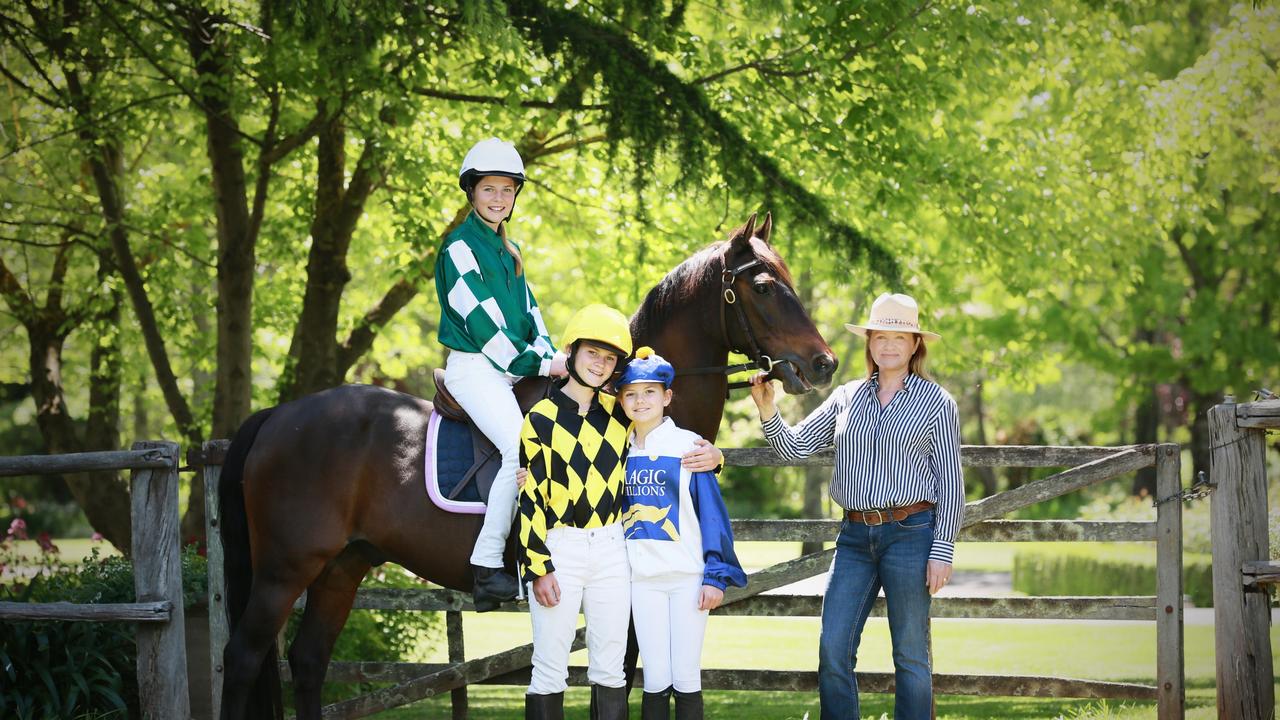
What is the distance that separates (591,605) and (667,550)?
352 millimetres

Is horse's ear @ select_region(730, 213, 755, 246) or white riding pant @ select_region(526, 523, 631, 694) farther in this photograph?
horse's ear @ select_region(730, 213, 755, 246)

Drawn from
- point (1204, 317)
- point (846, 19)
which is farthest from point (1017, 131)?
point (1204, 317)

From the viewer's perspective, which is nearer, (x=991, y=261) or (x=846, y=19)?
(x=846, y=19)

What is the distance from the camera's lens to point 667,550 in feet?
12.6

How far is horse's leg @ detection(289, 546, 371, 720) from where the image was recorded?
16.1 feet

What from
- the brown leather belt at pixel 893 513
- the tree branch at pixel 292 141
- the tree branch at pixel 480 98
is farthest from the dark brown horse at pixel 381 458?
the tree branch at pixel 292 141

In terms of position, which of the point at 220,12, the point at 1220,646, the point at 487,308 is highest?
the point at 220,12

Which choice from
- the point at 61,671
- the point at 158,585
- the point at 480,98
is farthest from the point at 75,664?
the point at 480,98

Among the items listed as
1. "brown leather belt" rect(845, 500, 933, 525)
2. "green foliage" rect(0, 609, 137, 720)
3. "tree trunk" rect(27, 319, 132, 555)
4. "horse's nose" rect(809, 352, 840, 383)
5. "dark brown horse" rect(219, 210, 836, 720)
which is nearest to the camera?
"brown leather belt" rect(845, 500, 933, 525)

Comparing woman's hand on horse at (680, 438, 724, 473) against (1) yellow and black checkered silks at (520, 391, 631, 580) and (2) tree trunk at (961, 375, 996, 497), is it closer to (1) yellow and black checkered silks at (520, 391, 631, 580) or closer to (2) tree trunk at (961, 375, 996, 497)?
(1) yellow and black checkered silks at (520, 391, 631, 580)

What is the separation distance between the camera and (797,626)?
1433cm

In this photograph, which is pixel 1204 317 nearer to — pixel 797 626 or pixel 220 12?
pixel 797 626

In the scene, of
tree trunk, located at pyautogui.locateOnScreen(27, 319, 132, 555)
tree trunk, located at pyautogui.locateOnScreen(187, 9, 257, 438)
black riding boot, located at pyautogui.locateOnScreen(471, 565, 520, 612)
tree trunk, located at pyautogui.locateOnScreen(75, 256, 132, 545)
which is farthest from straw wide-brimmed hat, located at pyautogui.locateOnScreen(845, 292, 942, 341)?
tree trunk, located at pyautogui.locateOnScreen(75, 256, 132, 545)

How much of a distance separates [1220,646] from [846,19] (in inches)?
204
